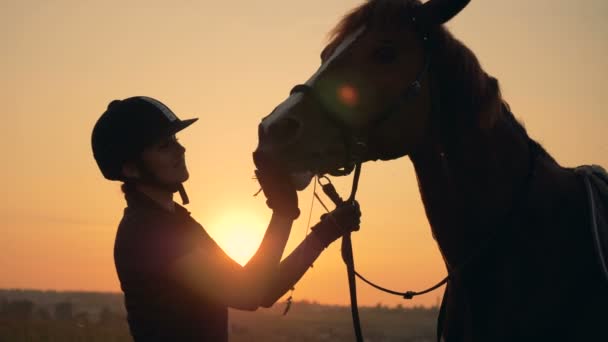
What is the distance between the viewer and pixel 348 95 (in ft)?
13.0

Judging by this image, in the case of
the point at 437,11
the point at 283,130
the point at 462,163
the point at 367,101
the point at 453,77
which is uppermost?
the point at 437,11

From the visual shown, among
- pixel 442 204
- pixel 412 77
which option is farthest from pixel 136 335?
pixel 412 77

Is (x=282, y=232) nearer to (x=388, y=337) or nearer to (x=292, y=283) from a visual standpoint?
(x=292, y=283)

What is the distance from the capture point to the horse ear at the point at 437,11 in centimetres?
398

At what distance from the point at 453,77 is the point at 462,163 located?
482mm

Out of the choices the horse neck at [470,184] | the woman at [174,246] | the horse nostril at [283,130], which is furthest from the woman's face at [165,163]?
the horse neck at [470,184]

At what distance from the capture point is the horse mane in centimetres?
390

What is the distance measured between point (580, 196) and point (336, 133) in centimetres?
128

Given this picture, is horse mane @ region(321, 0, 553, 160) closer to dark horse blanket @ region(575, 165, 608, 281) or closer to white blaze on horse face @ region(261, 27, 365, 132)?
white blaze on horse face @ region(261, 27, 365, 132)

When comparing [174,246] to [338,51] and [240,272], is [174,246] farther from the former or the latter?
[338,51]

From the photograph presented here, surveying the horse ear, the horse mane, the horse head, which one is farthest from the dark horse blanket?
the horse ear

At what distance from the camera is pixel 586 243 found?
3.67m

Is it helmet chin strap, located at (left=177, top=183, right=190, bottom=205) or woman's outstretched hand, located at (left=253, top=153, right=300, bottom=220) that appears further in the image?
helmet chin strap, located at (left=177, top=183, right=190, bottom=205)

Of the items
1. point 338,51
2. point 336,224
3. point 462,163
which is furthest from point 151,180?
point 462,163
